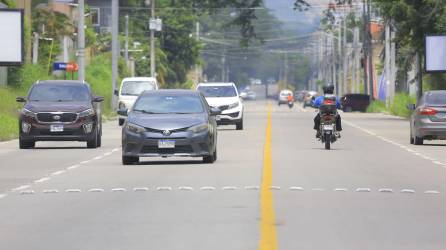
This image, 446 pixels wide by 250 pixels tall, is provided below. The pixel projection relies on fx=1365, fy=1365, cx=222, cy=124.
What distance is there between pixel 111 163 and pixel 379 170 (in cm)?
578

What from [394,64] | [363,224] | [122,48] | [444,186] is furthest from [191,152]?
[122,48]

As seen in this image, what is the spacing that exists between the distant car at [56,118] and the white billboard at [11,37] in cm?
1637

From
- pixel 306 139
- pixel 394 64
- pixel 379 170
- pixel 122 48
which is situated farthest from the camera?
pixel 122 48

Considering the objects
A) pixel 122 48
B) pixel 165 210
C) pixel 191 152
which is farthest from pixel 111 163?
pixel 122 48

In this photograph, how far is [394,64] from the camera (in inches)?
3317

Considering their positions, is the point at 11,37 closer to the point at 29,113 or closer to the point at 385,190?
the point at 29,113

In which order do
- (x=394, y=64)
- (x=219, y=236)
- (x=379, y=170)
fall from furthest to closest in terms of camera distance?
(x=394, y=64)
(x=379, y=170)
(x=219, y=236)

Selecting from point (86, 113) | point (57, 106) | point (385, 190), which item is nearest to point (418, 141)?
point (86, 113)

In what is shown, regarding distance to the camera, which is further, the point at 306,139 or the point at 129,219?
the point at 306,139

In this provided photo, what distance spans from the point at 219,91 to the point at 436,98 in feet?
45.3

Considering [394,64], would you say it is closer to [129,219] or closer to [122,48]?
[122,48]

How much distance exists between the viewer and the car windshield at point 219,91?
50.2m

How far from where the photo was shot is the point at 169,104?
2750cm

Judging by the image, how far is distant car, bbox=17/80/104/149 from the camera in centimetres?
3422
